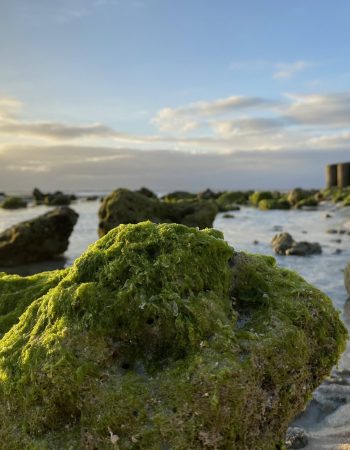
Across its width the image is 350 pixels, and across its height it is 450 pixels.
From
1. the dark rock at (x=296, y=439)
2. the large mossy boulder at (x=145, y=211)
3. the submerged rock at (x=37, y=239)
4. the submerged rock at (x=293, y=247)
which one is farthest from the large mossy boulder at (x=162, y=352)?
the large mossy boulder at (x=145, y=211)

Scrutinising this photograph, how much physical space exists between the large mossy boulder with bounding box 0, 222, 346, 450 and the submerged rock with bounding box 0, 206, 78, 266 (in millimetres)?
12772

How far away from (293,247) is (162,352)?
1283 cm

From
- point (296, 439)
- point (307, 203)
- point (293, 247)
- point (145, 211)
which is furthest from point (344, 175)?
point (296, 439)

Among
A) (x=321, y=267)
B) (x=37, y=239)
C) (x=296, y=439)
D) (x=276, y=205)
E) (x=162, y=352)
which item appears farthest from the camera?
(x=276, y=205)

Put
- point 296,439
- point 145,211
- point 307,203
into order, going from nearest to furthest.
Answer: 1. point 296,439
2. point 145,211
3. point 307,203

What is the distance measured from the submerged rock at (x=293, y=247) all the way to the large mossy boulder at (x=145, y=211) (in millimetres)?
3829

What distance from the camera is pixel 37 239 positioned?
16.4 metres

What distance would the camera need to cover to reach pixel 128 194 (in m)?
19.2

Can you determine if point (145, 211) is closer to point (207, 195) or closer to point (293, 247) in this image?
point (293, 247)

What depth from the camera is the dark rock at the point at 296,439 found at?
417cm

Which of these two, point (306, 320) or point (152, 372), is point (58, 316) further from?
point (306, 320)

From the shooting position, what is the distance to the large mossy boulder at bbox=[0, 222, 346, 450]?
2.99 metres

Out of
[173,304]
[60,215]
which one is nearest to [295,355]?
[173,304]

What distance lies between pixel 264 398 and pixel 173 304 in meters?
0.92
